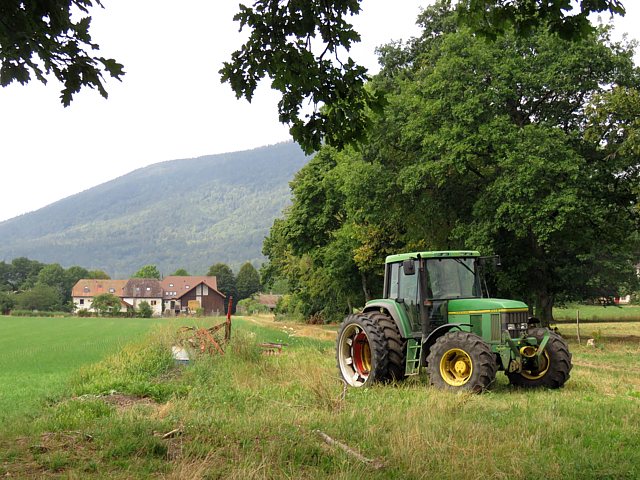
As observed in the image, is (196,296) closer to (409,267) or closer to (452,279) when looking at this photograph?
(452,279)

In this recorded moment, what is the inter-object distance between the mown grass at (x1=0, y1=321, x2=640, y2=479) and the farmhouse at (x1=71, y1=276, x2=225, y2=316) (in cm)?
11487

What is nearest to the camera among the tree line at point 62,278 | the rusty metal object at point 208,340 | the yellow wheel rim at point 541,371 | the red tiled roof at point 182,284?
the yellow wheel rim at point 541,371

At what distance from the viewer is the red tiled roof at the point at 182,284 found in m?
127

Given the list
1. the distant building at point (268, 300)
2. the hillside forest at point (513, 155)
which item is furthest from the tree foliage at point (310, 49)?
the distant building at point (268, 300)

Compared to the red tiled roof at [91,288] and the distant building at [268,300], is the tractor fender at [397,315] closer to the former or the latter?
the distant building at [268,300]

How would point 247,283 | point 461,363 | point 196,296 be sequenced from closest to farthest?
point 461,363 → point 196,296 → point 247,283

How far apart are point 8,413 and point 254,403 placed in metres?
3.44

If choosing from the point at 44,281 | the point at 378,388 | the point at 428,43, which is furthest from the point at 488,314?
the point at 44,281

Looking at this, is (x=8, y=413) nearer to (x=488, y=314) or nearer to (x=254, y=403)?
(x=254, y=403)

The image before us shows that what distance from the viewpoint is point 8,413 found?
9430mm

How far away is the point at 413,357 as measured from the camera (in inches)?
462

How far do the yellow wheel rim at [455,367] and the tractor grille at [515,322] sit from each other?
927 mm

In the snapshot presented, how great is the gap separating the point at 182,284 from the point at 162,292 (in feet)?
13.6

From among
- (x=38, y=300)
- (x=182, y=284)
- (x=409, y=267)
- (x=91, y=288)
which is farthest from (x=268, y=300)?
(x=409, y=267)
